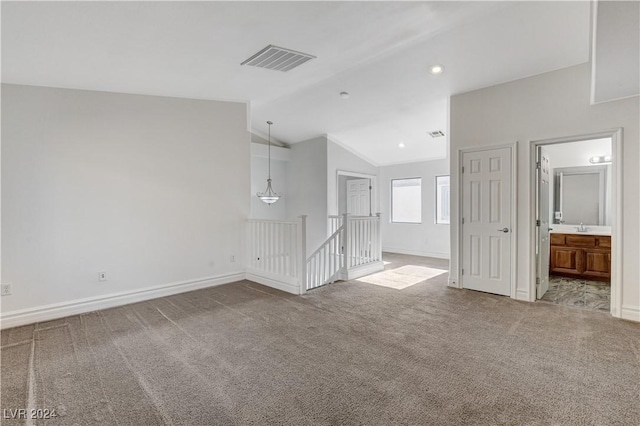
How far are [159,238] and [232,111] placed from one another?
229cm

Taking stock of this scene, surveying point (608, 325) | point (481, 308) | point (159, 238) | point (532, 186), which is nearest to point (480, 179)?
point (532, 186)

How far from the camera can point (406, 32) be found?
3346 mm

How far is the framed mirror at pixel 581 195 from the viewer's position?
5238 mm

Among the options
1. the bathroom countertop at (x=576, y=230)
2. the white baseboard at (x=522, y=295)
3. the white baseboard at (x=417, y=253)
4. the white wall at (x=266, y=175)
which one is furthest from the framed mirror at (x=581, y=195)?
the white wall at (x=266, y=175)

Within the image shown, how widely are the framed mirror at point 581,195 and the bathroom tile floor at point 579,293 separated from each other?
1.11 m

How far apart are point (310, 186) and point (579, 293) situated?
17.2 feet

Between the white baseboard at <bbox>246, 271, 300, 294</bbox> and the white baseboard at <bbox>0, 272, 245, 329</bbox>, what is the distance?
0.51 meters

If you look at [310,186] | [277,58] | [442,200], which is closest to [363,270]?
[310,186]

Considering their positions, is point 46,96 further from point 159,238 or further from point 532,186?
point 532,186

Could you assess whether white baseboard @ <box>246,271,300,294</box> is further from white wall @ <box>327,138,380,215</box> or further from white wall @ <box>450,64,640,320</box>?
white wall @ <box>327,138,380,215</box>

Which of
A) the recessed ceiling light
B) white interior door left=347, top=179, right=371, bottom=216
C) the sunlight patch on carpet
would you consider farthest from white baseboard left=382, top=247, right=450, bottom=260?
the recessed ceiling light

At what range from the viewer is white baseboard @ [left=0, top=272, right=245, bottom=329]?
332 centimetres

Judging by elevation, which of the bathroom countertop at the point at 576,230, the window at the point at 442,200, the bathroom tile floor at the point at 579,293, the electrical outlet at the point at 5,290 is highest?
the window at the point at 442,200

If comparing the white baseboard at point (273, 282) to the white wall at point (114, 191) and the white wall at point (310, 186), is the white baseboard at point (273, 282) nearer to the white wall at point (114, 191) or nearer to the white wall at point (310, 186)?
the white wall at point (114, 191)
